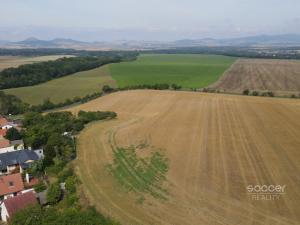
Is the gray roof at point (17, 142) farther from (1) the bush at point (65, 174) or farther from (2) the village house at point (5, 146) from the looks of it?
(1) the bush at point (65, 174)

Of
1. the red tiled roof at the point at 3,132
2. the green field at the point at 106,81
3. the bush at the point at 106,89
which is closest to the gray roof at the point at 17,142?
the red tiled roof at the point at 3,132

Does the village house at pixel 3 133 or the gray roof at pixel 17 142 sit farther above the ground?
the gray roof at pixel 17 142

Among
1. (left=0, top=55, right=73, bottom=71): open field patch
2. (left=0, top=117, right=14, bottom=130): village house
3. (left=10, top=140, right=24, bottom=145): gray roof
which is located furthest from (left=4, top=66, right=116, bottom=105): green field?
(left=0, top=55, right=73, bottom=71): open field patch

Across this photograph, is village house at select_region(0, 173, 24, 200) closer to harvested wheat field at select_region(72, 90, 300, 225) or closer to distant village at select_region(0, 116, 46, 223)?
distant village at select_region(0, 116, 46, 223)

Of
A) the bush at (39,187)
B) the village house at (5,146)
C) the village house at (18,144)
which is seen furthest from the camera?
the village house at (18,144)

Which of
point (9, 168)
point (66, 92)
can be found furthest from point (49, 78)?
point (9, 168)

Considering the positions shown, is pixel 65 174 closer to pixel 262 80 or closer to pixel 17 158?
pixel 17 158

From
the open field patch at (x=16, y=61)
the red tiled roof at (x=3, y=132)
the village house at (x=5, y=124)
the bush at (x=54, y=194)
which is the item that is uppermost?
the bush at (x=54, y=194)
